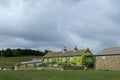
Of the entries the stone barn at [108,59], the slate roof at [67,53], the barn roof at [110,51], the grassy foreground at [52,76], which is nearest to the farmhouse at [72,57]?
the slate roof at [67,53]

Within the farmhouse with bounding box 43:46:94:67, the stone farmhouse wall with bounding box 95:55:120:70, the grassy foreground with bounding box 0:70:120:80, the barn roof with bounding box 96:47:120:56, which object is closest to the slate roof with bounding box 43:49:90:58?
the farmhouse with bounding box 43:46:94:67

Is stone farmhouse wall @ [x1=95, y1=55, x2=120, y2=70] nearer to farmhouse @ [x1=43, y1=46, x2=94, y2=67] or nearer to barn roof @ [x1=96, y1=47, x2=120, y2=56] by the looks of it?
barn roof @ [x1=96, y1=47, x2=120, y2=56]

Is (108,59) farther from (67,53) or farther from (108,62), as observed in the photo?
(67,53)

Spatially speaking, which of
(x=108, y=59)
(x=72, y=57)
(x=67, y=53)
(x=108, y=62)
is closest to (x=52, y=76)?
(x=108, y=59)

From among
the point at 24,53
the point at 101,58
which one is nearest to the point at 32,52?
the point at 24,53

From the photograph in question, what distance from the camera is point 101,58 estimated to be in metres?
82.8

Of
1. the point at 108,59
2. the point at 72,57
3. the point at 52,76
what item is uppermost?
the point at 72,57

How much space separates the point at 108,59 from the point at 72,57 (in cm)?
1763

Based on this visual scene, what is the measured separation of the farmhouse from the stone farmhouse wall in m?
6.80

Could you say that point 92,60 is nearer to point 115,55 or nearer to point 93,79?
point 115,55

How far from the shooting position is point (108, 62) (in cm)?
8094

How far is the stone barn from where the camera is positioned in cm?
7906

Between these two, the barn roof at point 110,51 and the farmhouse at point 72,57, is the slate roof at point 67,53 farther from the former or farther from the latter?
the barn roof at point 110,51

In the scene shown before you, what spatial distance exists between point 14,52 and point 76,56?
79718 mm
